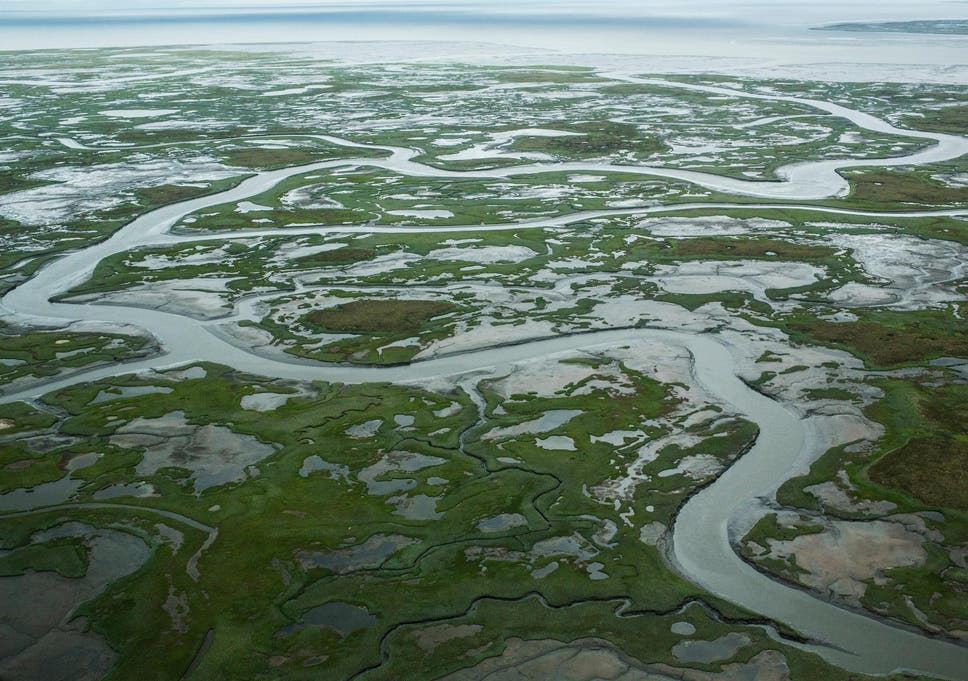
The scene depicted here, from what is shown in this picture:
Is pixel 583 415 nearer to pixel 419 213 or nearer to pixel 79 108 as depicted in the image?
pixel 419 213

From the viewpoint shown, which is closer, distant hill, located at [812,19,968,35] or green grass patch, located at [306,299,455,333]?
green grass patch, located at [306,299,455,333]

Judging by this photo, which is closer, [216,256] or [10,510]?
[10,510]

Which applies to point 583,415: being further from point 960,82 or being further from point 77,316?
point 960,82

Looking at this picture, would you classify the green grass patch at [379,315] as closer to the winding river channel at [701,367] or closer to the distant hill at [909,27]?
the winding river channel at [701,367]

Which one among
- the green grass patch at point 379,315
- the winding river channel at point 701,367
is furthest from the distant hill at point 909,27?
the green grass patch at point 379,315

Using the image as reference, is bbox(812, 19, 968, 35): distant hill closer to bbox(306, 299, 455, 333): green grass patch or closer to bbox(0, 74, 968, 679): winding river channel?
bbox(0, 74, 968, 679): winding river channel

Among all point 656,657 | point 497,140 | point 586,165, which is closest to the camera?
point 656,657

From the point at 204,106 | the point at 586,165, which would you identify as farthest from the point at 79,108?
the point at 586,165

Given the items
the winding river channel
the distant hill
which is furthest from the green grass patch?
the distant hill

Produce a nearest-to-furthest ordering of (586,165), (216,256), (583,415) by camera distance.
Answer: (583,415)
(216,256)
(586,165)
